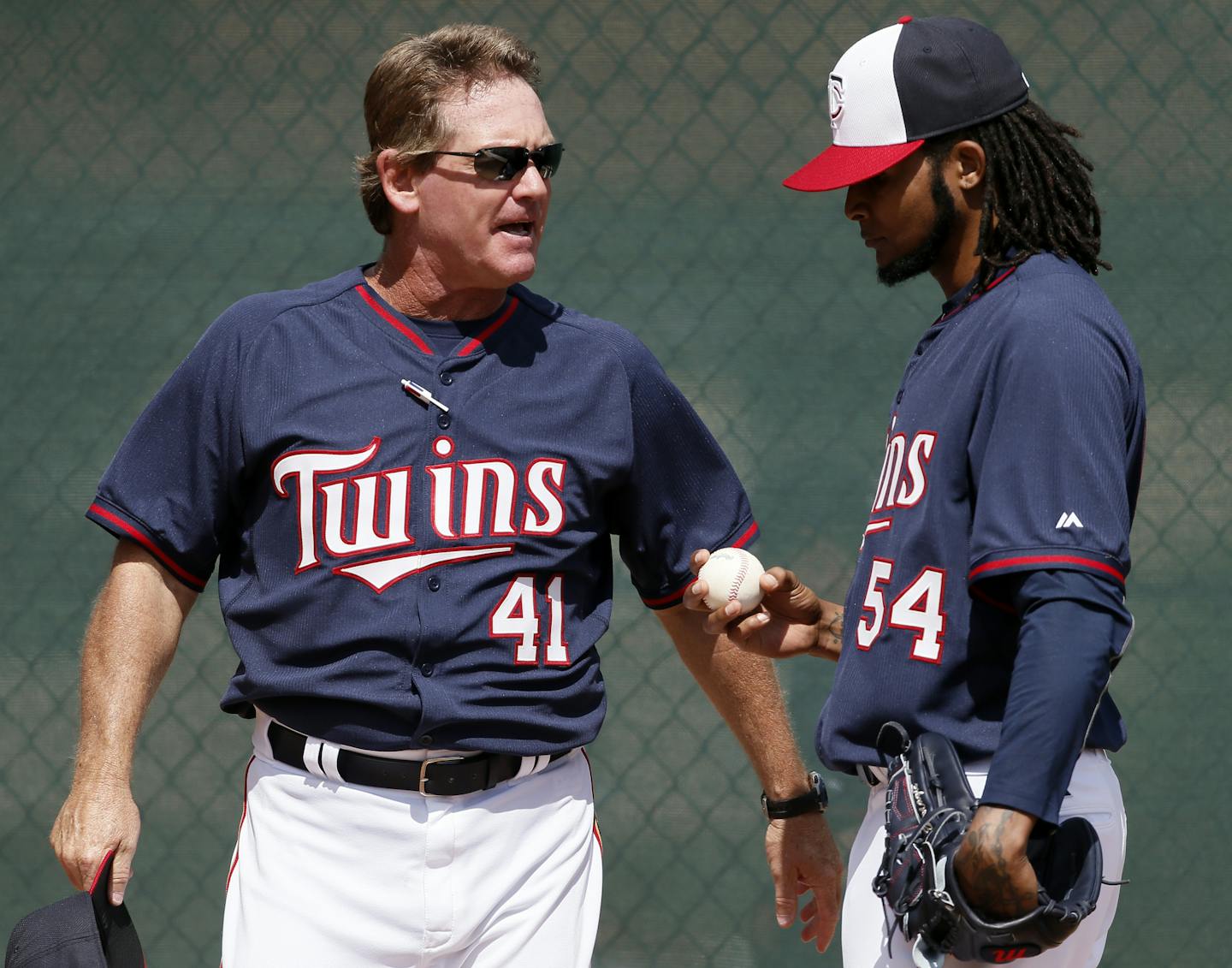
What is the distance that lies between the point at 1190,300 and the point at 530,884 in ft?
8.00

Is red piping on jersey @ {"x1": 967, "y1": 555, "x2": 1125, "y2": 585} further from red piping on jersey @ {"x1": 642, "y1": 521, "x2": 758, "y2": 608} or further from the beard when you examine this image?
red piping on jersey @ {"x1": 642, "y1": 521, "x2": 758, "y2": 608}

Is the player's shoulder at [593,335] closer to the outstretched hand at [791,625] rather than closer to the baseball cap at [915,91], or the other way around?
the outstretched hand at [791,625]

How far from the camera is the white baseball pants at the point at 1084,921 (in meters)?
1.89

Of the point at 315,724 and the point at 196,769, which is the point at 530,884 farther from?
the point at 196,769

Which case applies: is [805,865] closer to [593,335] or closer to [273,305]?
[593,335]

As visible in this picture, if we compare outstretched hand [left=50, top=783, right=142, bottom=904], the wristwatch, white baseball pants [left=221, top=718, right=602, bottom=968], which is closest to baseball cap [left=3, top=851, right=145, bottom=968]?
outstretched hand [left=50, top=783, right=142, bottom=904]

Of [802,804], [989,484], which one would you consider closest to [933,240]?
[989,484]

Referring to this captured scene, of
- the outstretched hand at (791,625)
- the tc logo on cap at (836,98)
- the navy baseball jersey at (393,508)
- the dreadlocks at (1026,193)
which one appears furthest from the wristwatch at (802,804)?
the tc logo on cap at (836,98)

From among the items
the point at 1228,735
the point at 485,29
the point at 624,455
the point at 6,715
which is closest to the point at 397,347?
the point at 624,455

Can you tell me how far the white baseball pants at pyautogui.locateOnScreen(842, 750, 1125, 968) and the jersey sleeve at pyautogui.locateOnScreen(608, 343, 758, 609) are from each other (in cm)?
65

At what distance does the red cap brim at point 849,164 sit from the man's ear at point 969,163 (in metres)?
0.05

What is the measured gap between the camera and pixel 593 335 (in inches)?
98.7

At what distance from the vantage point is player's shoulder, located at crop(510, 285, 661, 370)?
8.16 feet

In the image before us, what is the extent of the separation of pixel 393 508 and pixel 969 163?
996mm
